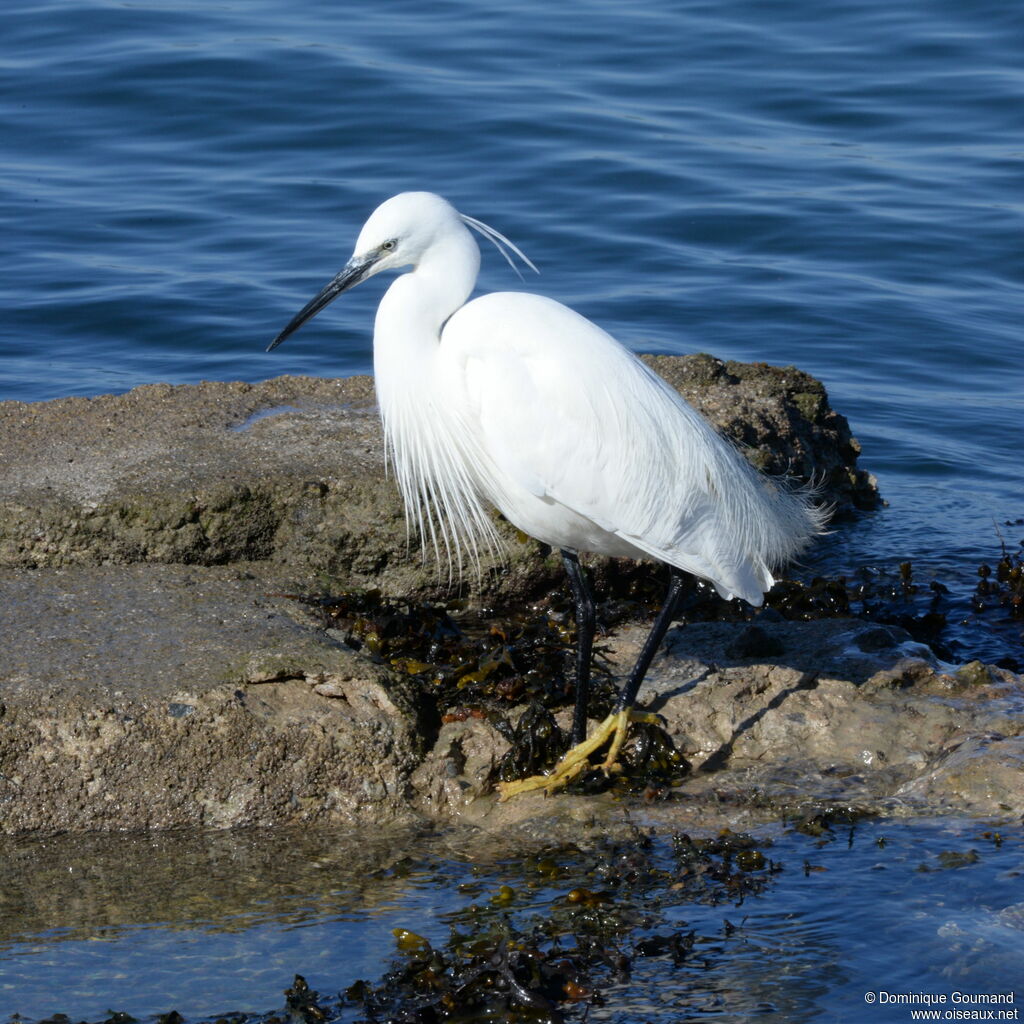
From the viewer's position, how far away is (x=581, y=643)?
177 inches

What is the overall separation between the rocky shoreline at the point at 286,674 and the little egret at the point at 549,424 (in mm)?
323

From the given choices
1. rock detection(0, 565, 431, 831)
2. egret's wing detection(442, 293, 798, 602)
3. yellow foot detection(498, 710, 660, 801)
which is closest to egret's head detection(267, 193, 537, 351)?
egret's wing detection(442, 293, 798, 602)

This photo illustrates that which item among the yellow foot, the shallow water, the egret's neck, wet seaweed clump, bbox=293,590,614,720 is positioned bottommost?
the shallow water

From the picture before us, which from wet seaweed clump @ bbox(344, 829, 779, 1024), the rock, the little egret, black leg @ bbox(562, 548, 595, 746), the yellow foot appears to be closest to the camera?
wet seaweed clump @ bbox(344, 829, 779, 1024)

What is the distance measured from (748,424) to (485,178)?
6.53 meters

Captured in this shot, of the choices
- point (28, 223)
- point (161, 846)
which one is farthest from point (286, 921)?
point (28, 223)

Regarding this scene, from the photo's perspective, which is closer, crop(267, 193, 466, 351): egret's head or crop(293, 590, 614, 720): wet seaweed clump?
crop(267, 193, 466, 351): egret's head

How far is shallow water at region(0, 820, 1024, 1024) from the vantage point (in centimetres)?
325

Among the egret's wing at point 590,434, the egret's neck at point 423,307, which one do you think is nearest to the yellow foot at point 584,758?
the egret's wing at point 590,434

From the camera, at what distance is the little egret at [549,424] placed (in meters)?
4.29

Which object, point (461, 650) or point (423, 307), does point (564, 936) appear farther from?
point (423, 307)

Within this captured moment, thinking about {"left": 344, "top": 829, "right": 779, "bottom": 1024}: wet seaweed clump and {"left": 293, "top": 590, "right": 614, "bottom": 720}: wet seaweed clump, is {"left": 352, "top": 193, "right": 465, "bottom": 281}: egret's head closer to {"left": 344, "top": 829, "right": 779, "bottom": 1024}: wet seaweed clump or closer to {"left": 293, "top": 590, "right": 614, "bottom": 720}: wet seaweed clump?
{"left": 293, "top": 590, "right": 614, "bottom": 720}: wet seaweed clump

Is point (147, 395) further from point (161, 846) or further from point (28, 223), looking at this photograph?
point (28, 223)

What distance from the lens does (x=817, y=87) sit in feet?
44.6
